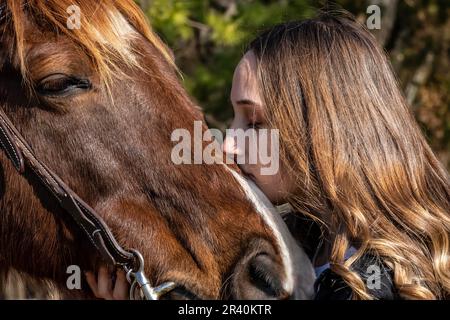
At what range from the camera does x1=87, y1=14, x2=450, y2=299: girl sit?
6.74ft

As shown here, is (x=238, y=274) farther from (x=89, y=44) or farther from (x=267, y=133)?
(x=89, y=44)

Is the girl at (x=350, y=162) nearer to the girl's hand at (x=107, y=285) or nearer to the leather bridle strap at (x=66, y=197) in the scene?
the girl's hand at (x=107, y=285)

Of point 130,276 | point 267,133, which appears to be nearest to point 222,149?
point 267,133

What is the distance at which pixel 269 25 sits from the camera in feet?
11.8

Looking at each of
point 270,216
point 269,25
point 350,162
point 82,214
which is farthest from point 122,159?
point 269,25

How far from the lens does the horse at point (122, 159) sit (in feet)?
7.29

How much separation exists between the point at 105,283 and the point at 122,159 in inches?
17.8

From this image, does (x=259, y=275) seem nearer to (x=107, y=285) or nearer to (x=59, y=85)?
(x=107, y=285)

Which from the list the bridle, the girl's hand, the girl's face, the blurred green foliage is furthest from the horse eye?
the blurred green foliage

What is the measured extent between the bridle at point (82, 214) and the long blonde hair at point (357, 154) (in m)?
0.56

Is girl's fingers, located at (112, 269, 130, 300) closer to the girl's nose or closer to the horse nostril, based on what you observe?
the horse nostril

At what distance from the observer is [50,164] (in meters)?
2.32
